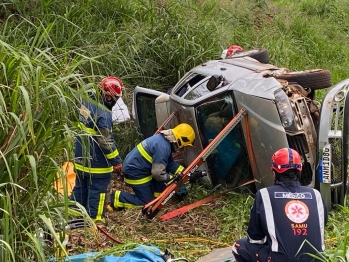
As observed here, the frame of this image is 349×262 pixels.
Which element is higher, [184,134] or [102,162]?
[184,134]

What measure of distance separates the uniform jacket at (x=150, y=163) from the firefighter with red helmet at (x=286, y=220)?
2.18 meters

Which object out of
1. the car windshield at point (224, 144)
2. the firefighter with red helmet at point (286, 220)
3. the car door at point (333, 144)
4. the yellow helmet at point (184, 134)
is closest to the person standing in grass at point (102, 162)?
the yellow helmet at point (184, 134)

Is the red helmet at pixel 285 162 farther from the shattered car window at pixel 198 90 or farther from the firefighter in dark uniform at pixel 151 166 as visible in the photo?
the shattered car window at pixel 198 90

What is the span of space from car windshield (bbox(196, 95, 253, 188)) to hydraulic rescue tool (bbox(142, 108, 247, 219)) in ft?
0.44

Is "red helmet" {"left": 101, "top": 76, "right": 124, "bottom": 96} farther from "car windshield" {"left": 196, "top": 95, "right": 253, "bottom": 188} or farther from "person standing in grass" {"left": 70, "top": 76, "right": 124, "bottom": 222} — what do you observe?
"car windshield" {"left": 196, "top": 95, "right": 253, "bottom": 188}

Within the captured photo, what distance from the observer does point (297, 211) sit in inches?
181

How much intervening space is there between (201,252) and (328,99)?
74.8 inches

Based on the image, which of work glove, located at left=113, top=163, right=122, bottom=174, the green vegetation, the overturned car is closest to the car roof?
the overturned car

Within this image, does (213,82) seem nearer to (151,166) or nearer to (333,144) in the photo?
(151,166)

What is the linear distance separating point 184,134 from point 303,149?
1324mm

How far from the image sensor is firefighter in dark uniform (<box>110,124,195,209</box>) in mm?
6828

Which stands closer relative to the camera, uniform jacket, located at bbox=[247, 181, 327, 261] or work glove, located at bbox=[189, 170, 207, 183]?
uniform jacket, located at bbox=[247, 181, 327, 261]

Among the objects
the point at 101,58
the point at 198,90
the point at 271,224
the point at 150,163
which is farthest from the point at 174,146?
the point at 101,58

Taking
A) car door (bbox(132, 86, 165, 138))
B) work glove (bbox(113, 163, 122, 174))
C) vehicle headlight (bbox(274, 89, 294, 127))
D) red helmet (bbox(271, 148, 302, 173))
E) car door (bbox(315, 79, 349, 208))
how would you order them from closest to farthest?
red helmet (bbox(271, 148, 302, 173))
car door (bbox(315, 79, 349, 208))
vehicle headlight (bbox(274, 89, 294, 127))
work glove (bbox(113, 163, 122, 174))
car door (bbox(132, 86, 165, 138))
